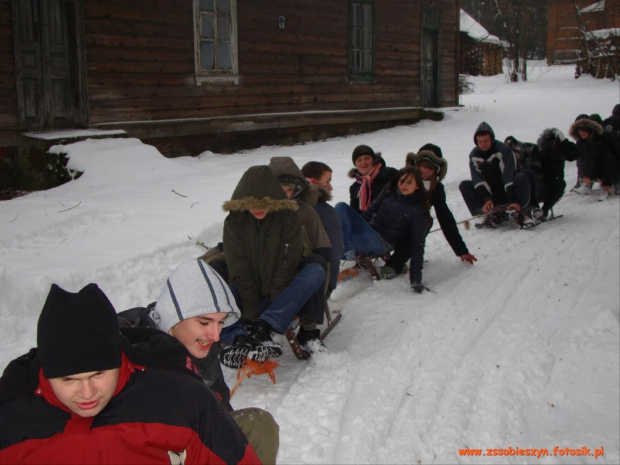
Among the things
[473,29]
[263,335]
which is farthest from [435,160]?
[473,29]

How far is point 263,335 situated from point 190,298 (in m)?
1.41

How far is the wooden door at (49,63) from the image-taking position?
1010cm

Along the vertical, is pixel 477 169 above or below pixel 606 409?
above

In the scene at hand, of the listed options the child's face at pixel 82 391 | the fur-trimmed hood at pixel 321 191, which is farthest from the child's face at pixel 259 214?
the child's face at pixel 82 391

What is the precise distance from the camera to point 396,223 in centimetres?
616

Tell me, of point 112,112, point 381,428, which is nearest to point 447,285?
point 381,428

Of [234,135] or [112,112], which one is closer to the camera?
[112,112]

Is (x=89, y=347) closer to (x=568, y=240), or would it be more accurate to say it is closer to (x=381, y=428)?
(x=381, y=428)

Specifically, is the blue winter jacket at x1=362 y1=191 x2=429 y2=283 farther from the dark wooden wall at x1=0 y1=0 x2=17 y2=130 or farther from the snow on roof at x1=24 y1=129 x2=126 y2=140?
the dark wooden wall at x1=0 y1=0 x2=17 y2=130

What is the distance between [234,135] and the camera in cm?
1334

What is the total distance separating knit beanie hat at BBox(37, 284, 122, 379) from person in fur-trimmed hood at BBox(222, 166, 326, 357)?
2198 mm

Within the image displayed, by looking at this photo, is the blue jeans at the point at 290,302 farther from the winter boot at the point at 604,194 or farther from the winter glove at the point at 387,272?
the winter boot at the point at 604,194

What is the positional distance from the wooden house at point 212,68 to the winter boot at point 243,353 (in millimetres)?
7582

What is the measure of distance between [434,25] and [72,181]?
12608 millimetres
